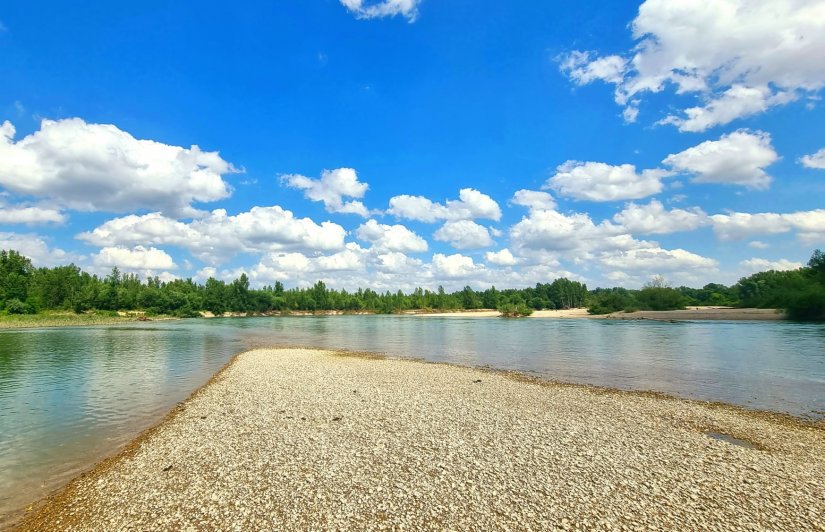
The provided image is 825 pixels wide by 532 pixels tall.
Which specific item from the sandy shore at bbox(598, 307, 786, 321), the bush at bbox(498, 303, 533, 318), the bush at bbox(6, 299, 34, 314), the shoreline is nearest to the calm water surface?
the shoreline

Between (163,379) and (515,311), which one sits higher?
(515,311)

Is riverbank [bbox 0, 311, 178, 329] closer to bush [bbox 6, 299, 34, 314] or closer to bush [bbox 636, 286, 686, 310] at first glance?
bush [bbox 6, 299, 34, 314]

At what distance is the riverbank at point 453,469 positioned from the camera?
9.50m

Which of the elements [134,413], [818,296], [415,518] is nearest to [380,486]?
[415,518]

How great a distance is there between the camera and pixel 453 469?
39.3ft

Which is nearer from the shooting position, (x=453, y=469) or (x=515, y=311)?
(x=453, y=469)

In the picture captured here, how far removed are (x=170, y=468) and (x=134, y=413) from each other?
1014cm

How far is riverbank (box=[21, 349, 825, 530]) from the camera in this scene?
9.50m

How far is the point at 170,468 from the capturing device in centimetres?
1235

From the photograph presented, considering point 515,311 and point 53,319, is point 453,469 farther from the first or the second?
point 515,311

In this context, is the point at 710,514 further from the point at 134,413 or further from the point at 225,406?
the point at 134,413

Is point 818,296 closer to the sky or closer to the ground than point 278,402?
closer to the sky

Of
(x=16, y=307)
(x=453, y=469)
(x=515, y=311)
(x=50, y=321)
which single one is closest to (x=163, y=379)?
(x=453, y=469)

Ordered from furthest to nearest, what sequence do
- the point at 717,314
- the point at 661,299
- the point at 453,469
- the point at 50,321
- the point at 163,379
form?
the point at 661,299
the point at 717,314
the point at 50,321
the point at 163,379
the point at 453,469
